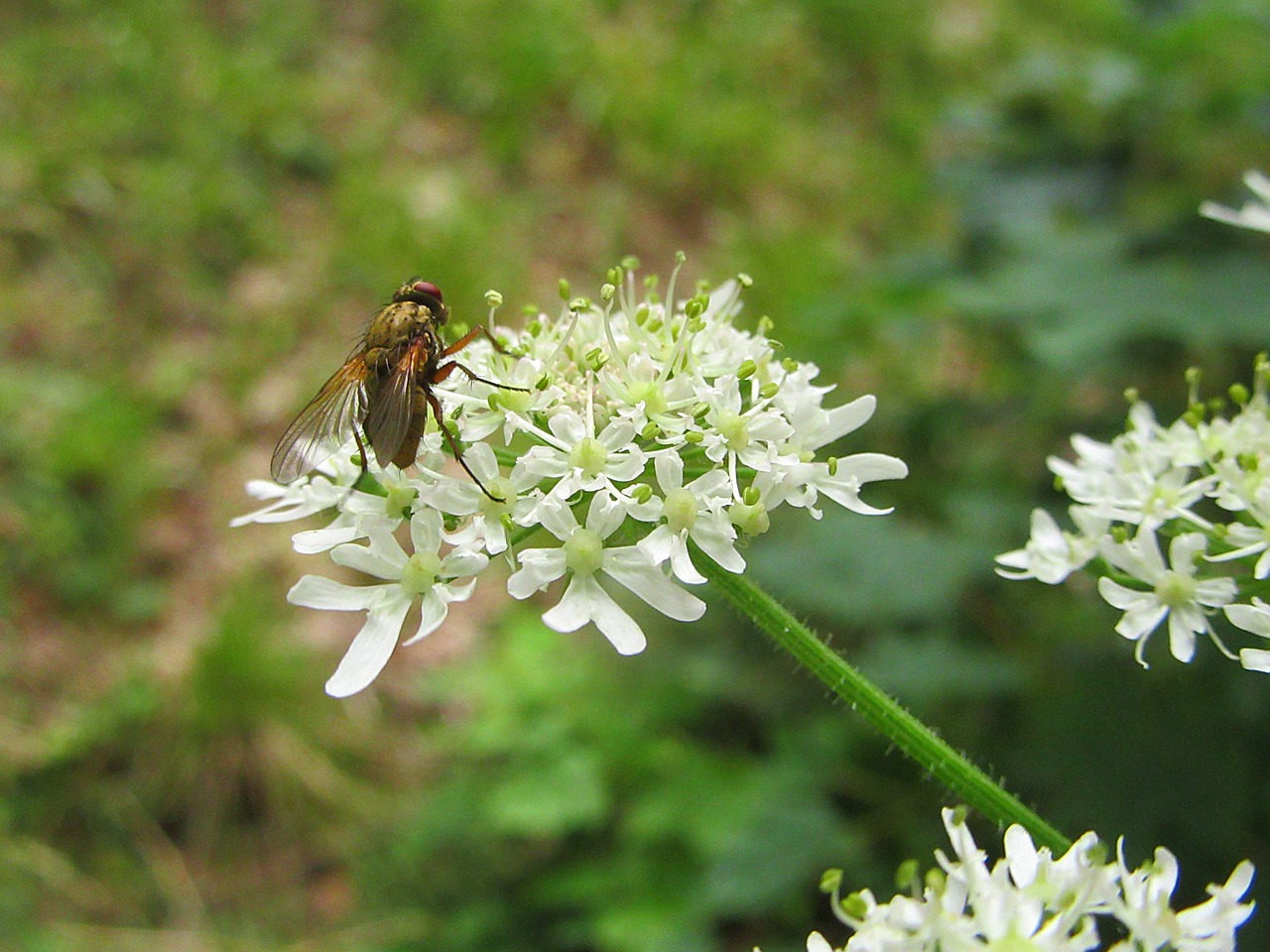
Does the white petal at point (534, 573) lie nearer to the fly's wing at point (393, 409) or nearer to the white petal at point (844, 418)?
the fly's wing at point (393, 409)

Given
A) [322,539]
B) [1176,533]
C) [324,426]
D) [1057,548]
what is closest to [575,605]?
[322,539]

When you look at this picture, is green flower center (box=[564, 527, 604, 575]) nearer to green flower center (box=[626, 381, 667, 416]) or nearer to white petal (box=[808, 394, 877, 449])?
green flower center (box=[626, 381, 667, 416])

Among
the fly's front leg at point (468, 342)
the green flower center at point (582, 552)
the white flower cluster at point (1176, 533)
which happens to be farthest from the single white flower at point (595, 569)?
the white flower cluster at point (1176, 533)

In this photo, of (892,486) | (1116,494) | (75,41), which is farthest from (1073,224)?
(75,41)

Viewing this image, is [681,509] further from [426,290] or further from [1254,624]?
[1254,624]

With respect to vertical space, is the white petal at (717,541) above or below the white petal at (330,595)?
below

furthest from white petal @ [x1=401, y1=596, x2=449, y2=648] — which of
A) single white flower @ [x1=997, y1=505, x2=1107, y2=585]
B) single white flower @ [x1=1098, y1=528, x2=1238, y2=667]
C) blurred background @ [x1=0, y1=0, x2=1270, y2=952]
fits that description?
blurred background @ [x1=0, y1=0, x2=1270, y2=952]
